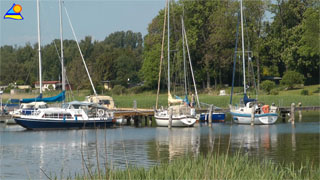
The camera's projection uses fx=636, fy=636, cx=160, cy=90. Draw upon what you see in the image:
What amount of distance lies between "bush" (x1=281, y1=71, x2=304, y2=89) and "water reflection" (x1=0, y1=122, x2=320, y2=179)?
1343 inches

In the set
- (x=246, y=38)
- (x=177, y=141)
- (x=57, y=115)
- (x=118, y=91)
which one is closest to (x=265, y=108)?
(x=177, y=141)

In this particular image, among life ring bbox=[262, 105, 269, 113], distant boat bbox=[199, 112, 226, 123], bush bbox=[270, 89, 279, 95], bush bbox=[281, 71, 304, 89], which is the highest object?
bush bbox=[281, 71, 304, 89]

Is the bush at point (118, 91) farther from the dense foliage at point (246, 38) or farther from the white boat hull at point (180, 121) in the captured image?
the white boat hull at point (180, 121)

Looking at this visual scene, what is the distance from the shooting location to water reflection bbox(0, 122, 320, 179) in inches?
1179

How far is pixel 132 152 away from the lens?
35.1 m

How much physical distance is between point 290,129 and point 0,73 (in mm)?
86932

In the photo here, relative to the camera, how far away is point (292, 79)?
290 ft

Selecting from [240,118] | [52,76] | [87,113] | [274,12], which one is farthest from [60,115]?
[52,76]

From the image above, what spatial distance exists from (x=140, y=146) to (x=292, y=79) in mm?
53464

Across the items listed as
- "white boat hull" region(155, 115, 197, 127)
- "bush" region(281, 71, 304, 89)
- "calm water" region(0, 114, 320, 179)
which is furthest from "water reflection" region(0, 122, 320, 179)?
"bush" region(281, 71, 304, 89)

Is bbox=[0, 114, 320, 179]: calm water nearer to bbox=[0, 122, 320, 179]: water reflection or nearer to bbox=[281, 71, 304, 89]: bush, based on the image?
bbox=[0, 122, 320, 179]: water reflection

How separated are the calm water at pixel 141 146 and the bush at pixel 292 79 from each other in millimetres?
32572

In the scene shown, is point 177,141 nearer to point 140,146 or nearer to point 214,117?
point 140,146

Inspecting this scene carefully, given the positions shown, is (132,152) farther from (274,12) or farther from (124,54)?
(124,54)
